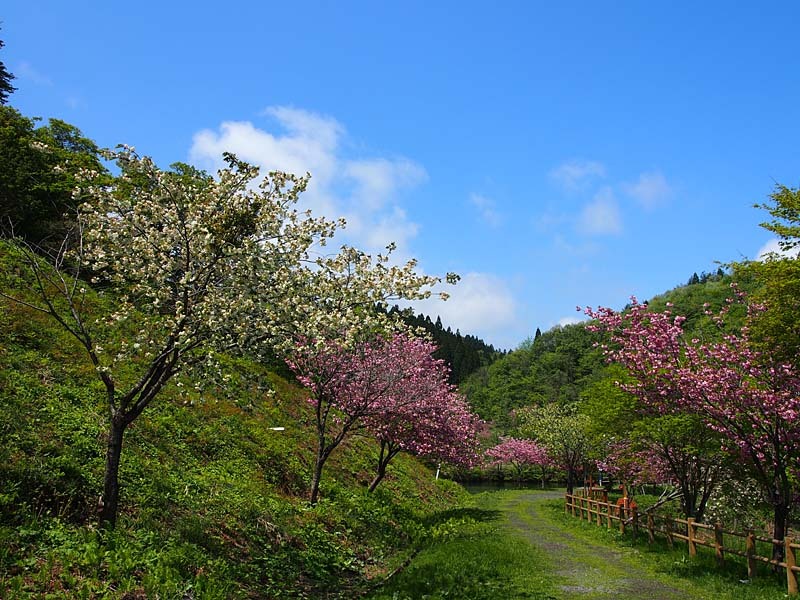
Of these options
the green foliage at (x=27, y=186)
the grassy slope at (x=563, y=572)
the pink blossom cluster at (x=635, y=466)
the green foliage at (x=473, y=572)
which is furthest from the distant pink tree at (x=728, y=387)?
the green foliage at (x=27, y=186)

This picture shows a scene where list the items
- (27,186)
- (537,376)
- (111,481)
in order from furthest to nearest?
(537,376) < (27,186) < (111,481)

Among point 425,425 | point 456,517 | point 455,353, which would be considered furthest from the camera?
point 455,353

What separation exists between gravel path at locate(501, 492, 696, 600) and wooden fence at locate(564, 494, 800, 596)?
200 cm

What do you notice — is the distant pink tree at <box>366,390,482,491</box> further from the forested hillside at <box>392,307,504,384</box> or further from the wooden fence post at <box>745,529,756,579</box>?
the forested hillside at <box>392,307,504,384</box>

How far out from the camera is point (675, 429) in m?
17.1

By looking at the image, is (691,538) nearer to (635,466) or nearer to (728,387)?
(728,387)

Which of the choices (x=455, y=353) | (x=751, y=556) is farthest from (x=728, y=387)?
(x=455, y=353)

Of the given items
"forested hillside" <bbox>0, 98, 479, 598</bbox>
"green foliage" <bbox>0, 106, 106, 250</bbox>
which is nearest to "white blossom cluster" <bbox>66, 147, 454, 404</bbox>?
"forested hillside" <bbox>0, 98, 479, 598</bbox>

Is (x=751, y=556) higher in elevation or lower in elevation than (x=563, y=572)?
higher

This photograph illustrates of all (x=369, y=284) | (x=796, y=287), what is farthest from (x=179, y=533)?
(x=796, y=287)

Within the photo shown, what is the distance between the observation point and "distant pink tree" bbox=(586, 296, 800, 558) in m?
13.7

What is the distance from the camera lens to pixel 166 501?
12.7m

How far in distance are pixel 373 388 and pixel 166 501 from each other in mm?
8381

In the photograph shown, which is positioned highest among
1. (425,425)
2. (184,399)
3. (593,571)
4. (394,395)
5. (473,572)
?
(394,395)
